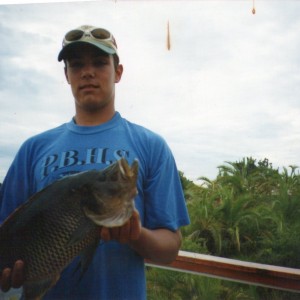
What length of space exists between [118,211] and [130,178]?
0.11m

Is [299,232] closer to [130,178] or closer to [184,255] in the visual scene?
[184,255]

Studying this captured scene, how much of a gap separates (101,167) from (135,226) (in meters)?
0.30

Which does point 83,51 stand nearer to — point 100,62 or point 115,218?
point 100,62

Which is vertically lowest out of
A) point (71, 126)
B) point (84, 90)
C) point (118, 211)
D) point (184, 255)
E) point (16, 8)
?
point (184, 255)

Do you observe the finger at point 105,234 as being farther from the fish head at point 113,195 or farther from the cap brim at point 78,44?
the cap brim at point 78,44

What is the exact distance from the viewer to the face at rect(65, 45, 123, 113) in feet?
5.38

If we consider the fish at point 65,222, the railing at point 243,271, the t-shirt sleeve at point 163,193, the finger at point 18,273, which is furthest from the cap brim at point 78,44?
the railing at point 243,271

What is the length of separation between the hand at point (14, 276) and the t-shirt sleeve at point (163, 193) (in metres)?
0.49

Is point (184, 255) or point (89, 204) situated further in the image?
point (184, 255)

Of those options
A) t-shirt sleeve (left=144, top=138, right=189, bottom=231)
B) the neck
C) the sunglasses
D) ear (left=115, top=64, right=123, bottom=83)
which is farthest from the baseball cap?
t-shirt sleeve (left=144, top=138, right=189, bottom=231)

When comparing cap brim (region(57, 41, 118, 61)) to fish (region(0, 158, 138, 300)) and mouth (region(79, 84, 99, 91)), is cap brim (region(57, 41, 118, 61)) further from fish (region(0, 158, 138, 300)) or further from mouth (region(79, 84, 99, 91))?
fish (region(0, 158, 138, 300))

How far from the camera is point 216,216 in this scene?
5410mm

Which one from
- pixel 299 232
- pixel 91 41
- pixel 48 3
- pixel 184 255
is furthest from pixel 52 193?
pixel 299 232

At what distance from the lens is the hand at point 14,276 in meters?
1.36
